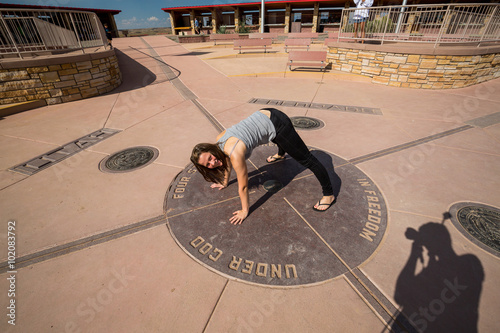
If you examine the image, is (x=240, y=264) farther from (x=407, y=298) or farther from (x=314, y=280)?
(x=407, y=298)

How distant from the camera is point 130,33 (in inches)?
1524

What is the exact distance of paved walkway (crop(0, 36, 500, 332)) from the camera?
1789 mm

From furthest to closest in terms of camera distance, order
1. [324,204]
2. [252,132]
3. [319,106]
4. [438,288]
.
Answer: [319,106] < [324,204] < [252,132] < [438,288]

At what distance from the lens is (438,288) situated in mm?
1913

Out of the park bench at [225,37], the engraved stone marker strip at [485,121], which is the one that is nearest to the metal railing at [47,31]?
the engraved stone marker strip at [485,121]

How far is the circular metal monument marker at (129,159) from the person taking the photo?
3.70m

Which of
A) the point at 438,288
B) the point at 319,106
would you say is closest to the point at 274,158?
the point at 438,288

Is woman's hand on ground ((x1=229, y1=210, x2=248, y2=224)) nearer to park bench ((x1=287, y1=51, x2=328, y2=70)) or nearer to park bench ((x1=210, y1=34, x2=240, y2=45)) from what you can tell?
park bench ((x1=287, y1=51, x2=328, y2=70))

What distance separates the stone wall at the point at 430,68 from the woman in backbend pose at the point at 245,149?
717 centimetres

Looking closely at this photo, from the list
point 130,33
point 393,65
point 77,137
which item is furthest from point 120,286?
point 130,33

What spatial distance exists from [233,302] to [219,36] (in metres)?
22.6

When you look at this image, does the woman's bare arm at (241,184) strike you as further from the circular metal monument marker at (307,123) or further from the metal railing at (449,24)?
the metal railing at (449,24)

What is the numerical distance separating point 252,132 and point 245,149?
23 centimetres

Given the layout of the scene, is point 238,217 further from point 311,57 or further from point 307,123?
point 311,57
